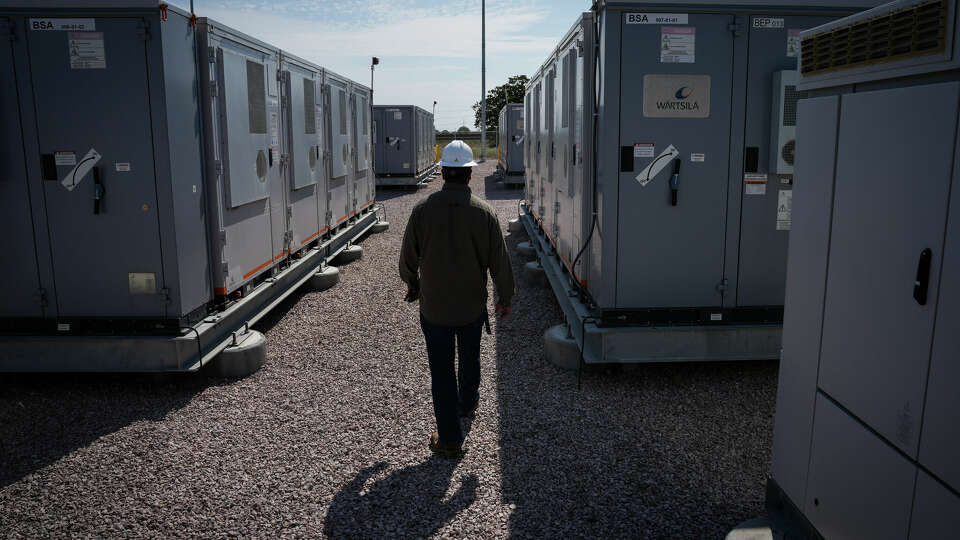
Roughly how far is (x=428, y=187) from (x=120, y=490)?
788 inches

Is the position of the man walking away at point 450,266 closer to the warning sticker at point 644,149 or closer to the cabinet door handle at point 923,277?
the warning sticker at point 644,149

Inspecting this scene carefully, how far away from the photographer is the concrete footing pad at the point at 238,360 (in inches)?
222

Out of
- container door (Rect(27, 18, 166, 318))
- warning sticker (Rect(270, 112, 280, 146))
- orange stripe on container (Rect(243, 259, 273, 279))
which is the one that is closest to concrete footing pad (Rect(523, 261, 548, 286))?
orange stripe on container (Rect(243, 259, 273, 279))

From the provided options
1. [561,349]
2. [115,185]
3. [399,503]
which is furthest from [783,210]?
[115,185]

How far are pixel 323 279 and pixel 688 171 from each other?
5059mm

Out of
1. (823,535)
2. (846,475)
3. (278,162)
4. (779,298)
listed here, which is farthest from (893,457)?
(278,162)

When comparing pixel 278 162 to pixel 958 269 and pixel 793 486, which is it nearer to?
pixel 793 486

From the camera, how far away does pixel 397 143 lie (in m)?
20.6

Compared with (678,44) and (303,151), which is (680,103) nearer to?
(678,44)

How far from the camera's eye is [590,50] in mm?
5379

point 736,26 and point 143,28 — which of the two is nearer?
point 143,28

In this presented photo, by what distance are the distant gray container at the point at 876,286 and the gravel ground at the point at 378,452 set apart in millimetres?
952

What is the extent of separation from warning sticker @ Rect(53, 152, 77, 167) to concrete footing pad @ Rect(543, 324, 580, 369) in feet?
12.6

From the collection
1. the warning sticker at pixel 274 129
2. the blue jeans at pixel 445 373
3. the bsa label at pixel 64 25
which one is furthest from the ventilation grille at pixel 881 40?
the warning sticker at pixel 274 129
